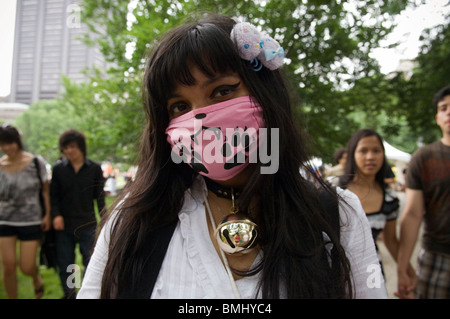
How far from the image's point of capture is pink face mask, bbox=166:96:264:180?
1.09 meters

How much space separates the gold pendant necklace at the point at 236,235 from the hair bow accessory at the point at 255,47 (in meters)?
0.55

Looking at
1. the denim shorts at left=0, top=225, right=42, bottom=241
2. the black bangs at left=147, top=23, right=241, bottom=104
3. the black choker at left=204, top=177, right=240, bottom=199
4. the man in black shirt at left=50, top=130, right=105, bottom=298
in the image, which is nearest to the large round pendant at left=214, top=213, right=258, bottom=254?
the black choker at left=204, top=177, right=240, bottom=199

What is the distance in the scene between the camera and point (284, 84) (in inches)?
49.1

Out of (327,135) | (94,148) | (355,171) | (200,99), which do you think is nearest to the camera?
(200,99)

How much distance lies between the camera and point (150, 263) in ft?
3.43

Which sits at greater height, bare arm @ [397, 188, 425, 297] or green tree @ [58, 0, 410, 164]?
green tree @ [58, 0, 410, 164]

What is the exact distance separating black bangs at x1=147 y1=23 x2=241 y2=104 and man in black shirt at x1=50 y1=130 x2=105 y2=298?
2675 millimetres

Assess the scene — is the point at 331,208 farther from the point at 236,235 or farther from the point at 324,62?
the point at 324,62

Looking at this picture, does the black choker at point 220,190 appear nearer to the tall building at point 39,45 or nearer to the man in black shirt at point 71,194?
the tall building at point 39,45

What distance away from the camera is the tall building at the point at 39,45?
2.27m

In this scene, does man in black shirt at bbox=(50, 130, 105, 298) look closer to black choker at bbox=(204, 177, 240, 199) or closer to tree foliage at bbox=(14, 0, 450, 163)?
tree foliage at bbox=(14, 0, 450, 163)
